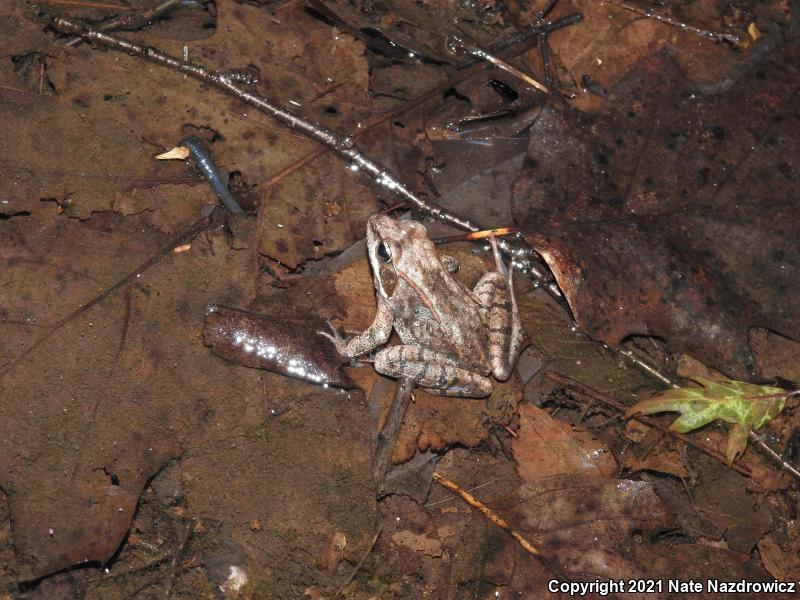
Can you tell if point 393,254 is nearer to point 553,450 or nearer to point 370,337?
point 370,337

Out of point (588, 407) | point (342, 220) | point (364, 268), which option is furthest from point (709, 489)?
point (342, 220)

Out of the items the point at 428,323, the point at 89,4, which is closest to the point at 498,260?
the point at 428,323

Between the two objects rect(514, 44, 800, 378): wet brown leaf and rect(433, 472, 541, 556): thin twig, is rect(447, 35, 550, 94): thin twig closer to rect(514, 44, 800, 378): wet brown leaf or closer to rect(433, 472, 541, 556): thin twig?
rect(514, 44, 800, 378): wet brown leaf

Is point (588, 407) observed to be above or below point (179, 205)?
below

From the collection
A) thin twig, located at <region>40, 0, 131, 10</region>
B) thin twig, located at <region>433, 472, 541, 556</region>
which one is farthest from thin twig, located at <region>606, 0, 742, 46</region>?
thin twig, located at <region>433, 472, 541, 556</region>

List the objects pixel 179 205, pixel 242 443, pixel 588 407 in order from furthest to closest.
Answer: pixel 588 407 → pixel 179 205 → pixel 242 443

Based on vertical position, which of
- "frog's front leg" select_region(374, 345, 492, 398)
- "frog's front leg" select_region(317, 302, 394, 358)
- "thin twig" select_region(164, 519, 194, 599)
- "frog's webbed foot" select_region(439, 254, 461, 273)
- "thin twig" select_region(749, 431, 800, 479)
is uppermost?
"frog's webbed foot" select_region(439, 254, 461, 273)

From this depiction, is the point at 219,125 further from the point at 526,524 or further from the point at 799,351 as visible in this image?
the point at 799,351
